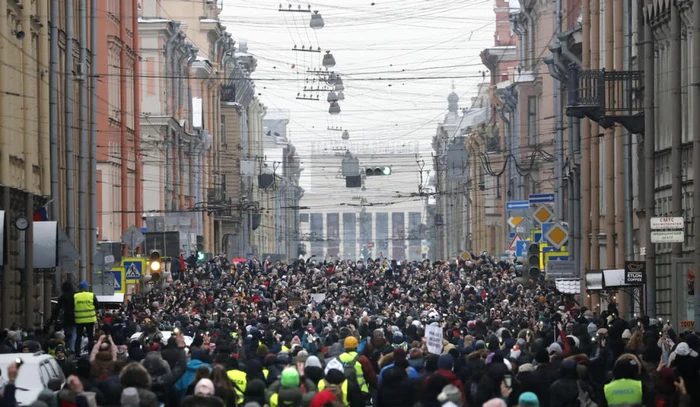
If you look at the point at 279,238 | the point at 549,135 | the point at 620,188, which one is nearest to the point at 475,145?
the point at 549,135

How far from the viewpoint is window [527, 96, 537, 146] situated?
7669 centimetres

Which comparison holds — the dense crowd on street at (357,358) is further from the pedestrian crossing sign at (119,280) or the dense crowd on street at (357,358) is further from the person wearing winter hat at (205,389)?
the pedestrian crossing sign at (119,280)

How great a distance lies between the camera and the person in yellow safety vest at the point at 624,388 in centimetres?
1781

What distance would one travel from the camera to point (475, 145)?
108750 mm

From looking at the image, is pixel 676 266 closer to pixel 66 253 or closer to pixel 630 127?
pixel 630 127

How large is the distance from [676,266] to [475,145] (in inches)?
3043

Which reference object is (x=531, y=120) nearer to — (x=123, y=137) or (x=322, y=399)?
(x=123, y=137)

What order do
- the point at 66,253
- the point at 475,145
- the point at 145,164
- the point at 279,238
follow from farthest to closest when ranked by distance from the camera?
1. the point at 279,238
2. the point at 475,145
3. the point at 145,164
4. the point at 66,253

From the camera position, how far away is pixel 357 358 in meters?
21.9

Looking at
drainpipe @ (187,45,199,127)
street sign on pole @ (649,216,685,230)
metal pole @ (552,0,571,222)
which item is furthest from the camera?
drainpipe @ (187,45,199,127)

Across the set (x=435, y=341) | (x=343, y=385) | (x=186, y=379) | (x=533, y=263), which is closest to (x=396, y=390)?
(x=343, y=385)

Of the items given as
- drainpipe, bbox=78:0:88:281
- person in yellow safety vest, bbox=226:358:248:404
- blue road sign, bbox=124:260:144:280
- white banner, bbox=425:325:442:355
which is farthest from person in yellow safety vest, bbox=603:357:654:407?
blue road sign, bbox=124:260:144:280

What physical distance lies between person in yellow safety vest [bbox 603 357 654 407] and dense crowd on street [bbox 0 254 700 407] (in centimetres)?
1

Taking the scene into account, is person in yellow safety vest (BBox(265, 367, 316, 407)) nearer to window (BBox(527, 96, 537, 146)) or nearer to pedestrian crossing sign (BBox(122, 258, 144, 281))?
pedestrian crossing sign (BBox(122, 258, 144, 281))
